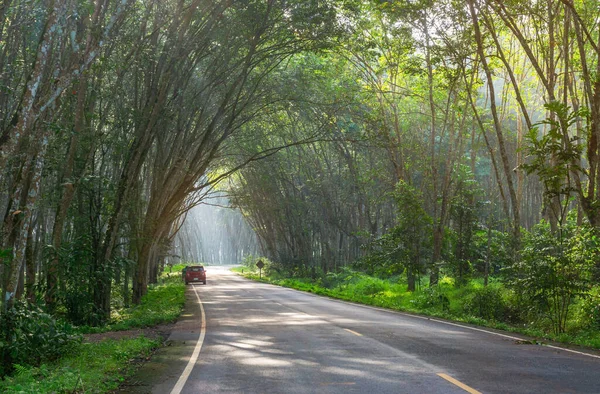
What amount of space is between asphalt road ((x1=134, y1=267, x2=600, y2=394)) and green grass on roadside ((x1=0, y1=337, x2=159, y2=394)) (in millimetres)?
745

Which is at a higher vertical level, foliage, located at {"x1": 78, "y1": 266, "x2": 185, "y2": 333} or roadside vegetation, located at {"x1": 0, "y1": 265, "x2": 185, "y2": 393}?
roadside vegetation, located at {"x1": 0, "y1": 265, "x2": 185, "y2": 393}

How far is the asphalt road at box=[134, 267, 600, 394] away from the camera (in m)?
8.02

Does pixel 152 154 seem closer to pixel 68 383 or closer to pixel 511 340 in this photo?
pixel 511 340

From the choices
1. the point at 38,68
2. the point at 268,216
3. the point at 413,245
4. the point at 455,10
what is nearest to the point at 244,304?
the point at 413,245

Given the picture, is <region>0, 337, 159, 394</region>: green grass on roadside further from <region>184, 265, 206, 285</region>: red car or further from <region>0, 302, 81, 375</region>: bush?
<region>184, 265, 206, 285</region>: red car

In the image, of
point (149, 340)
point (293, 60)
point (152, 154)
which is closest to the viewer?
point (149, 340)

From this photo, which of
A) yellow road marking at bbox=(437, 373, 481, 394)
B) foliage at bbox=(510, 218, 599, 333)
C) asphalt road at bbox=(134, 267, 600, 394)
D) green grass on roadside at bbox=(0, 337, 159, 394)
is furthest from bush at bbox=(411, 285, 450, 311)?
yellow road marking at bbox=(437, 373, 481, 394)

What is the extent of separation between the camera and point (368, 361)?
33.0 feet

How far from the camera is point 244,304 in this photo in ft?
84.6

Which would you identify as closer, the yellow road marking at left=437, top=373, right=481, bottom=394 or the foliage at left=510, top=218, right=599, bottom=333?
the yellow road marking at left=437, top=373, right=481, bottom=394

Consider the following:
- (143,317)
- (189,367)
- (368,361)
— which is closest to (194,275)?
(143,317)

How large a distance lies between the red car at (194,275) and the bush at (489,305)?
102ft

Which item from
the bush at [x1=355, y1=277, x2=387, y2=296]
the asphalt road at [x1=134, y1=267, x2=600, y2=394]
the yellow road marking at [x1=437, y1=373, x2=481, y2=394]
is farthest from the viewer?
the bush at [x1=355, y1=277, x2=387, y2=296]

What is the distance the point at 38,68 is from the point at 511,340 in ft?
34.3
